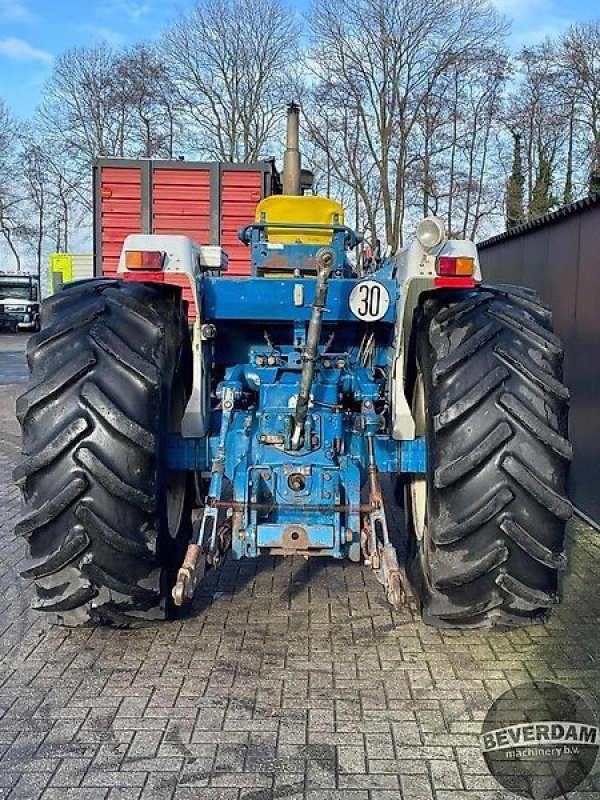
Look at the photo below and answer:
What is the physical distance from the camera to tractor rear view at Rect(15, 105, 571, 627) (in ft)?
12.6

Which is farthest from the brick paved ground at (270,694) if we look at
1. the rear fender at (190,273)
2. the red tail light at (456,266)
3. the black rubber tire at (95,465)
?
the red tail light at (456,266)

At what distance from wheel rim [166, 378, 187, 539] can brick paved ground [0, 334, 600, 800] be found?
49 cm

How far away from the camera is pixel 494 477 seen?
3799mm

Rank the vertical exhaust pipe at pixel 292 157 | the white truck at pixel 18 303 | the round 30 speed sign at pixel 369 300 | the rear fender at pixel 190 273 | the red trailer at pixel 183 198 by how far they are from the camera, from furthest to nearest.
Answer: the white truck at pixel 18 303 < the red trailer at pixel 183 198 < the vertical exhaust pipe at pixel 292 157 < the round 30 speed sign at pixel 369 300 < the rear fender at pixel 190 273

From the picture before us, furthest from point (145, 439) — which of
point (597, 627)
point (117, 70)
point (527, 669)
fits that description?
point (117, 70)

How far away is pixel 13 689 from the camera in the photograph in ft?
12.3

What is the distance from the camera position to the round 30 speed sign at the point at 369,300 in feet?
14.6

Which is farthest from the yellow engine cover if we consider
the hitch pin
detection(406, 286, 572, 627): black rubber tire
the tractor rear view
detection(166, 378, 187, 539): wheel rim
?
detection(406, 286, 572, 627): black rubber tire

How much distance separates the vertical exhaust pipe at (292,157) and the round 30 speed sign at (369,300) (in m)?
3.58

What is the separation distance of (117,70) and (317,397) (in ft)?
119

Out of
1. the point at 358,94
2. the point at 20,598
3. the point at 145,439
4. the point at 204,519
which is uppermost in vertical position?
the point at 358,94

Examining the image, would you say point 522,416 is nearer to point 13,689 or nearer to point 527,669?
point 527,669

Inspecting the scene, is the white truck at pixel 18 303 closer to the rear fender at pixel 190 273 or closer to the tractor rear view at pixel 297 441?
the rear fender at pixel 190 273

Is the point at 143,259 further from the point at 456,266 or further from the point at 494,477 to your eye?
the point at 494,477
